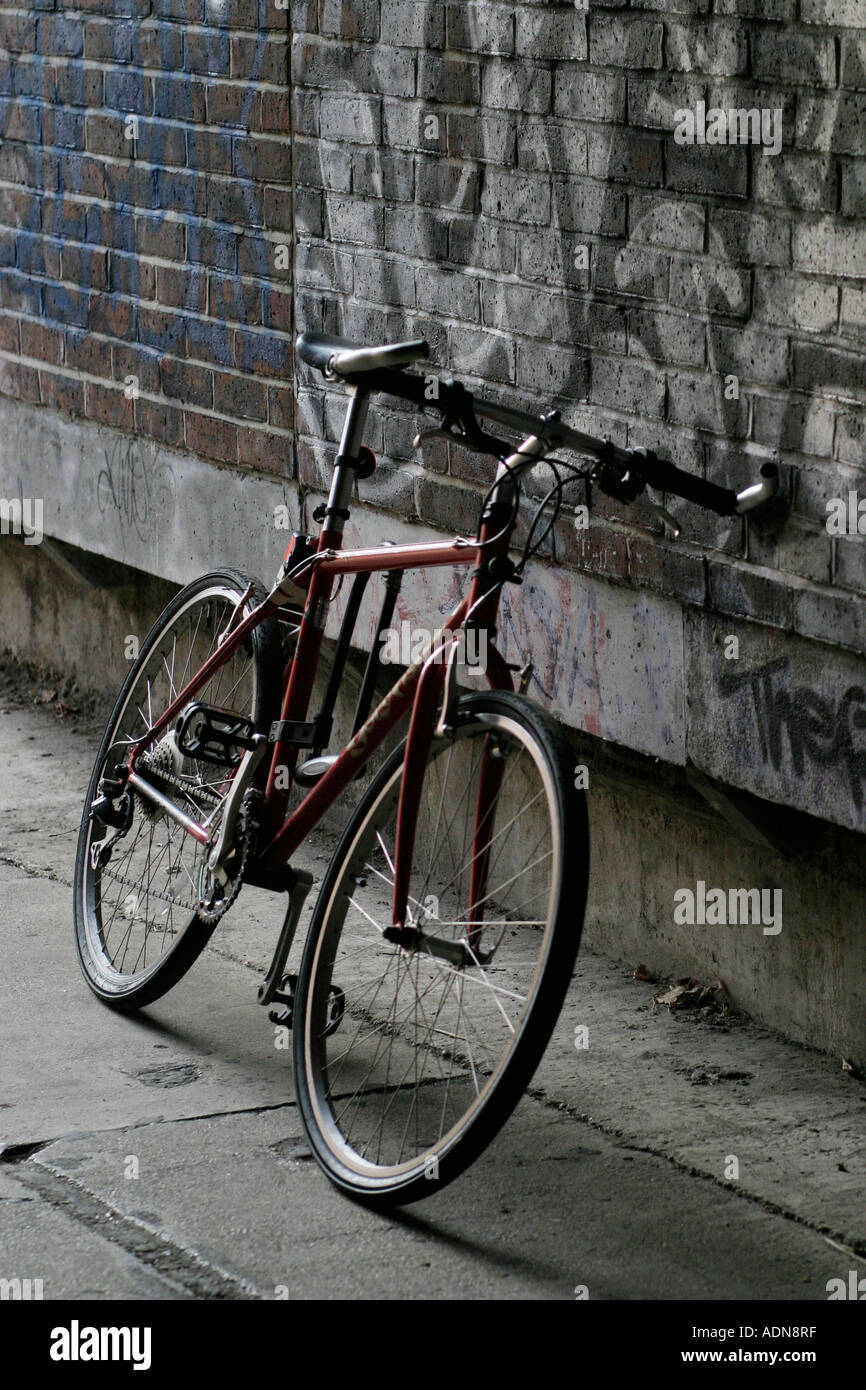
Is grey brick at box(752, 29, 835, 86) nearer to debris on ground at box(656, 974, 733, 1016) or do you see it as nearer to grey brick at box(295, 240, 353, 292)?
grey brick at box(295, 240, 353, 292)

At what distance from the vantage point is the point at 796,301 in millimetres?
3676

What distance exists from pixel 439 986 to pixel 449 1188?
91 cm

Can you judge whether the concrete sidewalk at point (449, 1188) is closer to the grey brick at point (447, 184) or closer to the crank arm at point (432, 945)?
the crank arm at point (432, 945)

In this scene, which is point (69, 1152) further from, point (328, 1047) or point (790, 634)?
point (790, 634)

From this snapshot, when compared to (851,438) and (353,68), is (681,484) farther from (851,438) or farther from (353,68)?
(353,68)

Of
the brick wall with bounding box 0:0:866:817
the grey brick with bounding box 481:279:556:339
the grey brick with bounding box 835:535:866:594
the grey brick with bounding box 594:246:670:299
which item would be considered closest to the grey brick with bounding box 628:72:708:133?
the brick wall with bounding box 0:0:866:817

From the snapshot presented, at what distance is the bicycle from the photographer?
132 inches

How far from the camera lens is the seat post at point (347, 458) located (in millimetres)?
3812

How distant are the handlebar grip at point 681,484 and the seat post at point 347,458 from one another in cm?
66

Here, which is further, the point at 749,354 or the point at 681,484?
the point at 749,354

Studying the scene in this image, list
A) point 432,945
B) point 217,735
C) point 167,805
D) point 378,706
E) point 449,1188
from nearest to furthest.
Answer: point 432,945 < point 449,1188 < point 378,706 < point 217,735 < point 167,805

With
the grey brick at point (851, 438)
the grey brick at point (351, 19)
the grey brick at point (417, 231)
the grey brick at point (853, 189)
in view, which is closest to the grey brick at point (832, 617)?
the grey brick at point (851, 438)

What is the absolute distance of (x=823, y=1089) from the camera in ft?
12.9

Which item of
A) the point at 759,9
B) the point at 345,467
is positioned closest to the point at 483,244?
the point at 345,467
